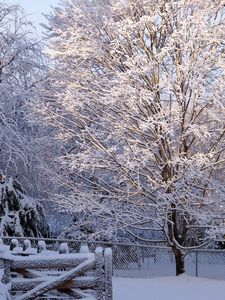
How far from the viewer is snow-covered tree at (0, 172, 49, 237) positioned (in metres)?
16.6

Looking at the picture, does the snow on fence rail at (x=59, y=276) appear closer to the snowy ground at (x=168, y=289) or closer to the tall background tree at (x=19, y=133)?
the snowy ground at (x=168, y=289)

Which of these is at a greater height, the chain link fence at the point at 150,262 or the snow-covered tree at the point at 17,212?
the snow-covered tree at the point at 17,212

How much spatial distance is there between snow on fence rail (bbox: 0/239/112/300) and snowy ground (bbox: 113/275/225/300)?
3.49 metres

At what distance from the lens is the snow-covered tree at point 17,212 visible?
16.6 m

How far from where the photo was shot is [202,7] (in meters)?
14.1

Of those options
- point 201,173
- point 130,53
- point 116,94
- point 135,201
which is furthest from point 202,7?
point 135,201

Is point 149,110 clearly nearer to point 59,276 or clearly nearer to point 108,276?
point 108,276

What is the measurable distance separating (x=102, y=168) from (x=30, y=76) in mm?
5806

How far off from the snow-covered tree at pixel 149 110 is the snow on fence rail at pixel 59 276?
612 cm

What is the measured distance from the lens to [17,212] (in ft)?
55.7

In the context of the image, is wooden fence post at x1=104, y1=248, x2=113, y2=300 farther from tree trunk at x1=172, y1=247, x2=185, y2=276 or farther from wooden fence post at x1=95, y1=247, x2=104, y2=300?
tree trunk at x1=172, y1=247, x2=185, y2=276

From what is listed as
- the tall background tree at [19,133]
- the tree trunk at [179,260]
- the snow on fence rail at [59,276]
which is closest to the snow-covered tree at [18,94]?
the tall background tree at [19,133]

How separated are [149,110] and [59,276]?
7.88 m

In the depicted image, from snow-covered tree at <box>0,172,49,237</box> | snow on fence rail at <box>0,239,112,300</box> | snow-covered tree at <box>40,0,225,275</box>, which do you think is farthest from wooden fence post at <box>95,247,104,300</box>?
snow-covered tree at <box>0,172,49,237</box>
